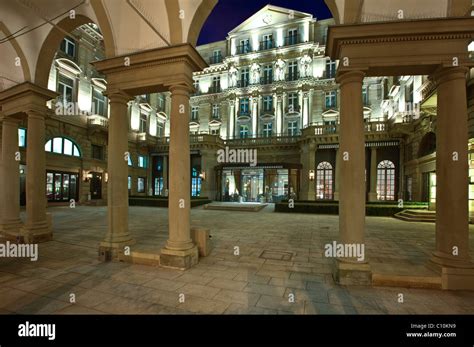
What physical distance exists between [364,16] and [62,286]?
8.40 meters

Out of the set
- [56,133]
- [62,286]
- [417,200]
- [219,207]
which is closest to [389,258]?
[62,286]

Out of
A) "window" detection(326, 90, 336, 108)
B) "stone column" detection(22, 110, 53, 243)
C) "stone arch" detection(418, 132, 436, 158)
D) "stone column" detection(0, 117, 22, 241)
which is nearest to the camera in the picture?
"stone column" detection(22, 110, 53, 243)

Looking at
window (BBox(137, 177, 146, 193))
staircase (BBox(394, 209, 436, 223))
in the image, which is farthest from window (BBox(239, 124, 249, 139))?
staircase (BBox(394, 209, 436, 223))

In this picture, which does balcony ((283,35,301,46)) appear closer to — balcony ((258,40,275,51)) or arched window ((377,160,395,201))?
balcony ((258,40,275,51))

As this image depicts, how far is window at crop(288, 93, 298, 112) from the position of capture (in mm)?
27112

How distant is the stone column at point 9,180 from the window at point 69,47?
54.1 feet

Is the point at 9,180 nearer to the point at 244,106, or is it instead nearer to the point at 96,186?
the point at 96,186

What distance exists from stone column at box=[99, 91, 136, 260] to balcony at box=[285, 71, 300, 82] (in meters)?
25.5

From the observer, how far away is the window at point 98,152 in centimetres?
A: 2320

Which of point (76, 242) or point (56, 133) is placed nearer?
point (76, 242)

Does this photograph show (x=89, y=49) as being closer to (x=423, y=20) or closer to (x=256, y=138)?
(x=256, y=138)

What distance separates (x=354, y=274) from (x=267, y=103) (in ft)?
87.8

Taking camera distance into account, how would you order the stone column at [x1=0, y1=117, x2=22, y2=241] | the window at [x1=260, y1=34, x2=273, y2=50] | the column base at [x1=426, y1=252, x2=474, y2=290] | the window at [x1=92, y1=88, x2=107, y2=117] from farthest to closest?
the window at [x1=260, y1=34, x2=273, y2=50] → the window at [x1=92, y1=88, x2=107, y2=117] → the stone column at [x1=0, y1=117, x2=22, y2=241] → the column base at [x1=426, y1=252, x2=474, y2=290]
